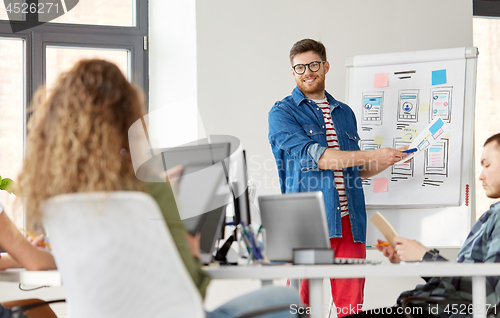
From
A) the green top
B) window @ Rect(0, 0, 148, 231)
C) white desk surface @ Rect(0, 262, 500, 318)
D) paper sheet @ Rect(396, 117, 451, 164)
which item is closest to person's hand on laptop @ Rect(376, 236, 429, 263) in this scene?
white desk surface @ Rect(0, 262, 500, 318)

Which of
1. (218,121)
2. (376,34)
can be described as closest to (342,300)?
(218,121)

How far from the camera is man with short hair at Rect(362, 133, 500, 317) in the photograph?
1.60 metres

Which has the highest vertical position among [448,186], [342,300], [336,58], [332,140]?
[336,58]

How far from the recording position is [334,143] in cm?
274

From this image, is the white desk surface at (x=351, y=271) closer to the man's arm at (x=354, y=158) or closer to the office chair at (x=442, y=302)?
the office chair at (x=442, y=302)

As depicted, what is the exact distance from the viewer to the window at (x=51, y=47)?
3.67 meters

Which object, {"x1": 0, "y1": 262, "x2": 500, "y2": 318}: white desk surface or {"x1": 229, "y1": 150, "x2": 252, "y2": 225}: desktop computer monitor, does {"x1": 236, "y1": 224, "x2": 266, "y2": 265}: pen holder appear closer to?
{"x1": 229, "y1": 150, "x2": 252, "y2": 225}: desktop computer monitor

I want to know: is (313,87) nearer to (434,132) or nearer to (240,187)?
(434,132)

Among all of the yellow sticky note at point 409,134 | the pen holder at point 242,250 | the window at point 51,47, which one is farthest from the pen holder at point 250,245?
the window at point 51,47

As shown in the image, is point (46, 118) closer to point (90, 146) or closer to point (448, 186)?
point (90, 146)

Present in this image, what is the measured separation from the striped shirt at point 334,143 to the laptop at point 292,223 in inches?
34.0

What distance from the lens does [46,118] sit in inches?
47.6

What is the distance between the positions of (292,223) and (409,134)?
170 cm

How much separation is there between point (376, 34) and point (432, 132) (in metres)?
0.88
